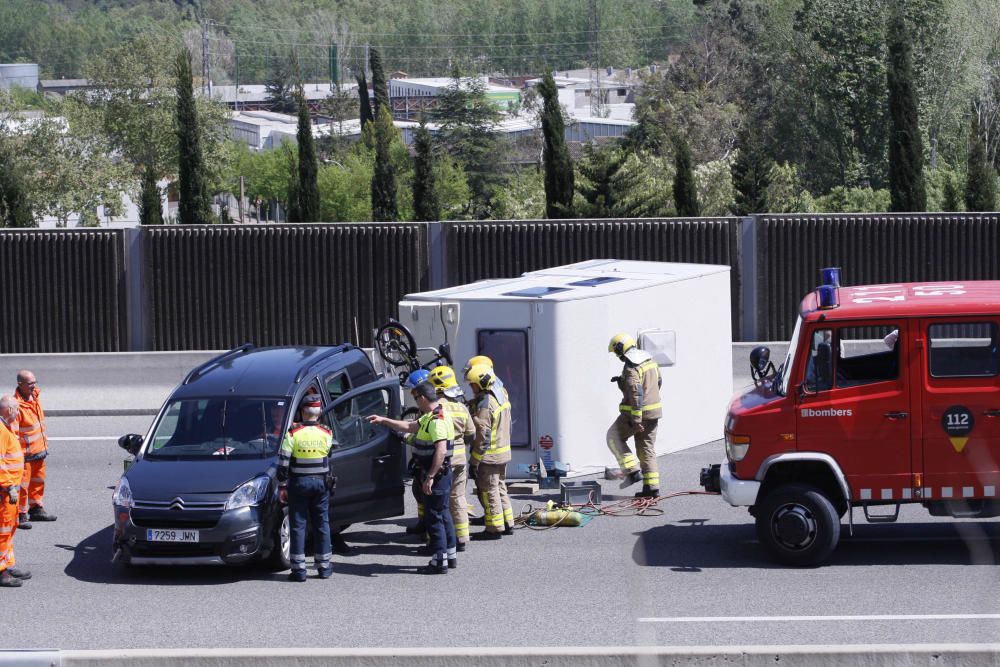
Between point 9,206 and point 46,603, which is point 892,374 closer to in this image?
point 46,603

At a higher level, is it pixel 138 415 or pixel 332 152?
pixel 332 152

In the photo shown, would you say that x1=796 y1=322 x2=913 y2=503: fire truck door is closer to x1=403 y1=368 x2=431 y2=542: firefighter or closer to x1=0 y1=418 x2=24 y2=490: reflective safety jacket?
x1=403 y1=368 x2=431 y2=542: firefighter

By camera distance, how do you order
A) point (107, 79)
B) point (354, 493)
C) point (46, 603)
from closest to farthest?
point (46, 603)
point (354, 493)
point (107, 79)

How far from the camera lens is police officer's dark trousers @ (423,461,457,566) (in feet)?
34.6

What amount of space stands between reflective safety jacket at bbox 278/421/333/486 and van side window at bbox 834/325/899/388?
425cm

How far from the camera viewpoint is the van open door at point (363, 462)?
11250mm

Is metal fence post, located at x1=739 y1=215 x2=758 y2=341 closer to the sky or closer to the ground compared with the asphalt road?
closer to the sky

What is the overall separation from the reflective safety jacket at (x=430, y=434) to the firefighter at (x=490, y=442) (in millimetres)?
841

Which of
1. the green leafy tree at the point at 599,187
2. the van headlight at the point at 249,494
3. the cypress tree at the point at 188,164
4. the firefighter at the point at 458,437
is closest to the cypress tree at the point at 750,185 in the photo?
the green leafy tree at the point at 599,187

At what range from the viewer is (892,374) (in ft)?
33.4

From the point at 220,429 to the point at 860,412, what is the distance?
5510mm

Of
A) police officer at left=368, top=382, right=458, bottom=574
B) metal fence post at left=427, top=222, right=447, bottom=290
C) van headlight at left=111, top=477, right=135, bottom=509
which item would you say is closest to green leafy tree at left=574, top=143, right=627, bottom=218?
metal fence post at left=427, top=222, right=447, bottom=290

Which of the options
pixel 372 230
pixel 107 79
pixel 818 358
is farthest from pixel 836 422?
pixel 107 79

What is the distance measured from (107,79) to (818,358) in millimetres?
67144
